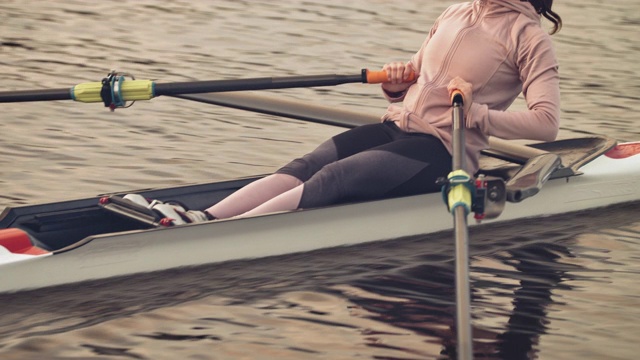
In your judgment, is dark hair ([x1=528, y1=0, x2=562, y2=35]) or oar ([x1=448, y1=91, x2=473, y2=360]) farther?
dark hair ([x1=528, y1=0, x2=562, y2=35])

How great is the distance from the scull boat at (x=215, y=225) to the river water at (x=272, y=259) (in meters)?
0.08

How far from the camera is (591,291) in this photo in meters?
6.21

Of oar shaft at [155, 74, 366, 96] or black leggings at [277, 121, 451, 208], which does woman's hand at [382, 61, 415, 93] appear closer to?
black leggings at [277, 121, 451, 208]

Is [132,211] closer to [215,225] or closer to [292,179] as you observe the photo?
[215,225]

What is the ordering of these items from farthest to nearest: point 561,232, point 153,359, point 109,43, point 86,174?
point 109,43
point 86,174
point 561,232
point 153,359

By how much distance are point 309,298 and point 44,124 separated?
4.84 m

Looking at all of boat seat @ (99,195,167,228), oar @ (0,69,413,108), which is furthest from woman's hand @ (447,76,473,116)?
boat seat @ (99,195,167,228)

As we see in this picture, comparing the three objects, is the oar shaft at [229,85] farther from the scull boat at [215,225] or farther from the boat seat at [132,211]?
the boat seat at [132,211]

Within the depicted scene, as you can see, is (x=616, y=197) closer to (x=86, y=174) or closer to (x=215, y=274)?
(x=215, y=274)

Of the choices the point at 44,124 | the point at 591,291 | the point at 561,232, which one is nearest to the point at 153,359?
the point at 591,291

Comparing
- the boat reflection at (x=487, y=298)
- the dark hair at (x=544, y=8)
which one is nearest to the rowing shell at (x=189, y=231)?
the boat reflection at (x=487, y=298)

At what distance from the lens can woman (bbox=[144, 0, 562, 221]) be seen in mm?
6129

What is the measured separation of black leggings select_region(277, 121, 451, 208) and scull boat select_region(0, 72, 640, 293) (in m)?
0.07

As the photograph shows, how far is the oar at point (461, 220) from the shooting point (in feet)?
15.3
